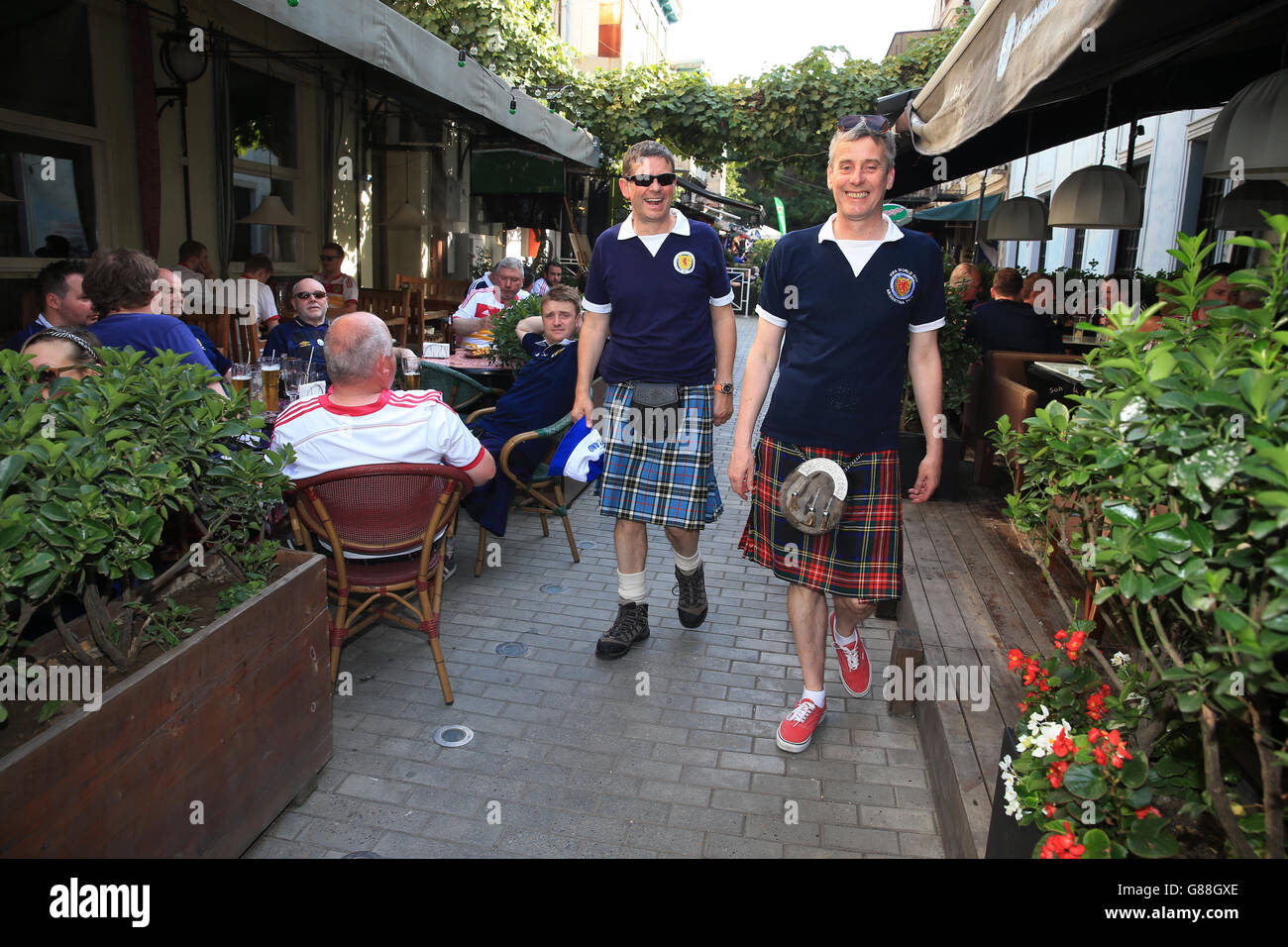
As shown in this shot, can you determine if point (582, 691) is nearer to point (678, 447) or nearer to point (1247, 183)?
point (678, 447)

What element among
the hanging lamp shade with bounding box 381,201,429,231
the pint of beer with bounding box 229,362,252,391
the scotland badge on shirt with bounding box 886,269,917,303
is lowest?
the pint of beer with bounding box 229,362,252,391

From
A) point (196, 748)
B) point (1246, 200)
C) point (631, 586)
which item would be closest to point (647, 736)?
point (631, 586)

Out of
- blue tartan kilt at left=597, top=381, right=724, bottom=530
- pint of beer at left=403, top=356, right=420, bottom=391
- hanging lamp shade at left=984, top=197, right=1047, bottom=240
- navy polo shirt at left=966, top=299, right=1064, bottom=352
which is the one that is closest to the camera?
blue tartan kilt at left=597, top=381, right=724, bottom=530

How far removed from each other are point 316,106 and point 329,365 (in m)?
8.09

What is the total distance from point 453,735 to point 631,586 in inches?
41.3

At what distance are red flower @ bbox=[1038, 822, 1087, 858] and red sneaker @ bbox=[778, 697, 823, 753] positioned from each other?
1532 mm

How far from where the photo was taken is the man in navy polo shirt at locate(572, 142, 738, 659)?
353cm

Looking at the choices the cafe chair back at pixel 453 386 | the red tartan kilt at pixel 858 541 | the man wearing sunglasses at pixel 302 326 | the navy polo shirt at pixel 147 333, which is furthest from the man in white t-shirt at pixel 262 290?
the red tartan kilt at pixel 858 541

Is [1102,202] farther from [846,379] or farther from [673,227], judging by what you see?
[846,379]

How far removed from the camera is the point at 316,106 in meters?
9.82

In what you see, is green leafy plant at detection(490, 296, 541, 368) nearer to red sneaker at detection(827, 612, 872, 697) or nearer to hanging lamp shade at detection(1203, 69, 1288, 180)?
red sneaker at detection(827, 612, 872, 697)

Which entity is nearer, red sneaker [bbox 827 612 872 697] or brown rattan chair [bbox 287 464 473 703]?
brown rattan chair [bbox 287 464 473 703]

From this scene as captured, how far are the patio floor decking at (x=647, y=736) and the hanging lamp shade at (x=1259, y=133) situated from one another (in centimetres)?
194

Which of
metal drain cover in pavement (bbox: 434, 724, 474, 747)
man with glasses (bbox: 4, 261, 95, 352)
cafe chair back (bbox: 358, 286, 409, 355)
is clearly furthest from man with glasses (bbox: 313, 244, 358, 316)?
metal drain cover in pavement (bbox: 434, 724, 474, 747)
